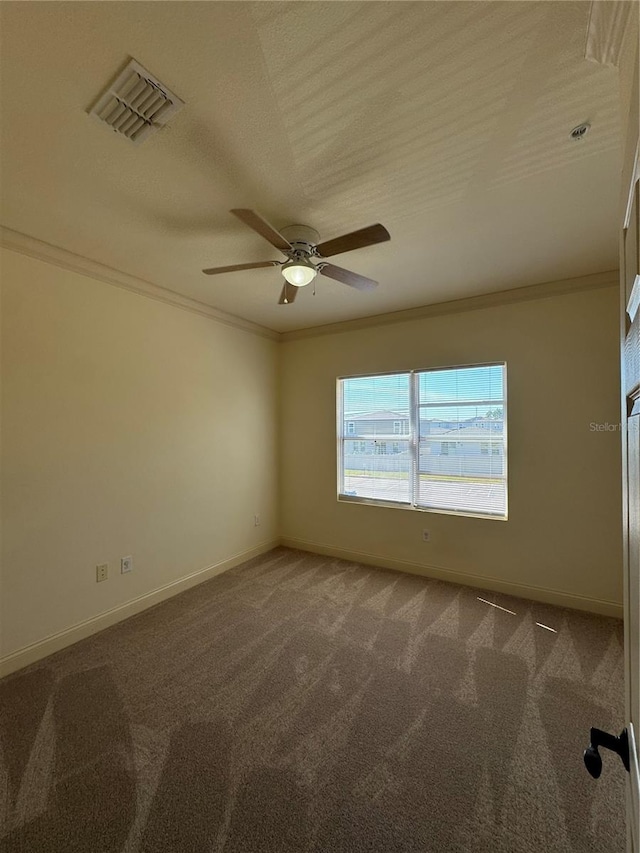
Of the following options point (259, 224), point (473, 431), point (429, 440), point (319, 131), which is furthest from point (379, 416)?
point (319, 131)

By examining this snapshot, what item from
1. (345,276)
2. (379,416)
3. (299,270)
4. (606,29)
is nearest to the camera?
(606,29)

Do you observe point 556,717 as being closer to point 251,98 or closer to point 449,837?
point 449,837

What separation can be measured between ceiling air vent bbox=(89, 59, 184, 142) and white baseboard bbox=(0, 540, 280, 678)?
2979 millimetres

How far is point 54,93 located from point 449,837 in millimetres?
3117

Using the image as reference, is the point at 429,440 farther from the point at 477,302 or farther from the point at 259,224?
the point at 259,224

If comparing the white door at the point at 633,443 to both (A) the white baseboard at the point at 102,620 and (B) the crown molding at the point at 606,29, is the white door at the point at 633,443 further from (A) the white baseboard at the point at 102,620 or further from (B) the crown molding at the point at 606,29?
(A) the white baseboard at the point at 102,620

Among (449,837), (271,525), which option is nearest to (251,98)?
(449,837)

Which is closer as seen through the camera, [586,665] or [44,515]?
[586,665]

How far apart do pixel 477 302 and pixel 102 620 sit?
13.7ft

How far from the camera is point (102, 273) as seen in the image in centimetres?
268

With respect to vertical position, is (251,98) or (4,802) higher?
(251,98)

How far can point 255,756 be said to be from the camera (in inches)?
63.4

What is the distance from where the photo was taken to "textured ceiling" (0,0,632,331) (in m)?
1.09

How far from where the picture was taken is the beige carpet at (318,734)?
4.36 feet
